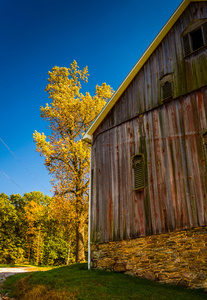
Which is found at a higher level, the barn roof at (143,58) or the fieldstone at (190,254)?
the barn roof at (143,58)

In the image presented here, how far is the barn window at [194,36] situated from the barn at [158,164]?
43 millimetres

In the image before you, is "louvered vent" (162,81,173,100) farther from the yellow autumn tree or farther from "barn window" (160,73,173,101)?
the yellow autumn tree

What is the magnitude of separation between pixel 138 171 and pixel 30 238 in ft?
114

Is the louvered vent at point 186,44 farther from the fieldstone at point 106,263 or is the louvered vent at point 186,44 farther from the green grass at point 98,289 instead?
the fieldstone at point 106,263

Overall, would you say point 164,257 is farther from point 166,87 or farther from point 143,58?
point 143,58

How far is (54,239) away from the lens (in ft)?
146

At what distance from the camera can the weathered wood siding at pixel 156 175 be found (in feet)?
32.8

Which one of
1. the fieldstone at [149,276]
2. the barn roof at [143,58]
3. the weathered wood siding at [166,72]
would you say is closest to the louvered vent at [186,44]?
the weathered wood siding at [166,72]

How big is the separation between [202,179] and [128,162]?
12.1ft

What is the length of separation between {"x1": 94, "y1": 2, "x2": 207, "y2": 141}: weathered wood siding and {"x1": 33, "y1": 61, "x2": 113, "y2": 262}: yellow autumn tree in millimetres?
7690

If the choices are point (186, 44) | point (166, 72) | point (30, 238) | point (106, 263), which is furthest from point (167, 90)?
point (30, 238)

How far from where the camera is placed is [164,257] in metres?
10.2

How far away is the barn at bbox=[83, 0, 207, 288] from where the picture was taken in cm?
983

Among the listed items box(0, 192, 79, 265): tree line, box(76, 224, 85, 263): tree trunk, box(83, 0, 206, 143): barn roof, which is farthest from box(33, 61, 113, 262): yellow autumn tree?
box(0, 192, 79, 265): tree line
